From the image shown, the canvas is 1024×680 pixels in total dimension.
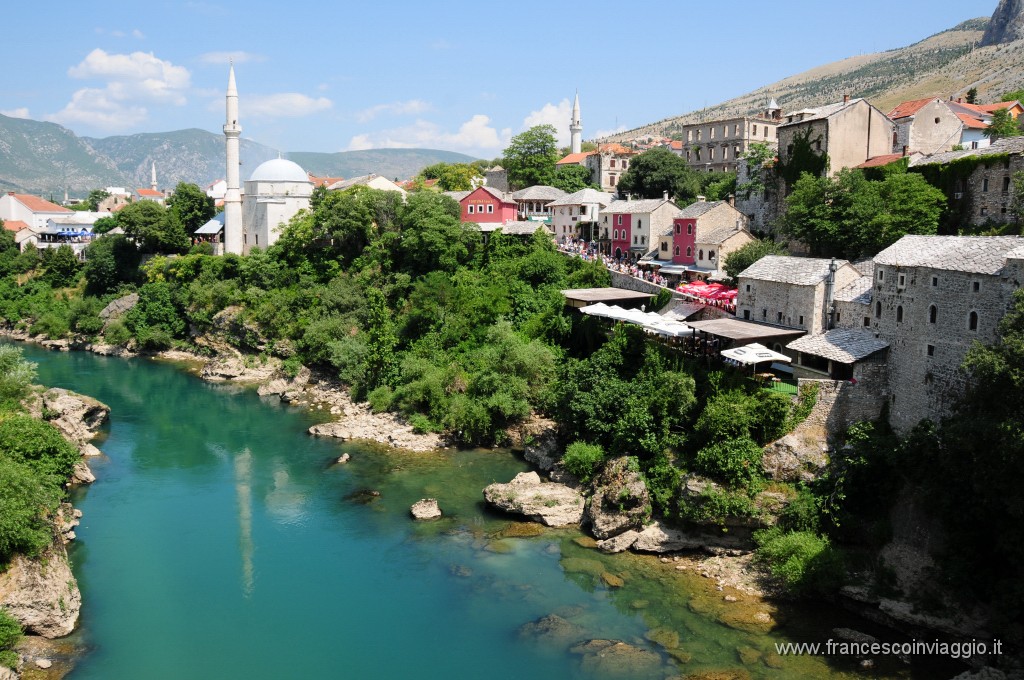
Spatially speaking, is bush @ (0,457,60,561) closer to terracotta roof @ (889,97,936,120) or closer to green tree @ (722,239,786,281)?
green tree @ (722,239,786,281)

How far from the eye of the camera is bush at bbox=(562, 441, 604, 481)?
2497 cm

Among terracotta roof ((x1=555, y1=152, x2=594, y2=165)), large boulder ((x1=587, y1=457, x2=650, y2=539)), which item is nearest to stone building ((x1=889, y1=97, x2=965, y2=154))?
large boulder ((x1=587, y1=457, x2=650, y2=539))

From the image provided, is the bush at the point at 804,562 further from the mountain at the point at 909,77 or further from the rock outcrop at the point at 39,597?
the mountain at the point at 909,77

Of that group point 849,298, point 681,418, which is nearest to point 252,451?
point 681,418

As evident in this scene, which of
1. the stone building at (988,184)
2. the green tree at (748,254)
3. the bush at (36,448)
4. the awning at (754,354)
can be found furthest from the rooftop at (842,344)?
the bush at (36,448)

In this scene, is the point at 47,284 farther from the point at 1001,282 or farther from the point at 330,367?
the point at 1001,282

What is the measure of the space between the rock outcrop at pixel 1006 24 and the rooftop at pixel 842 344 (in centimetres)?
10774

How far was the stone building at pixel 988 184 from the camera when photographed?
26734mm

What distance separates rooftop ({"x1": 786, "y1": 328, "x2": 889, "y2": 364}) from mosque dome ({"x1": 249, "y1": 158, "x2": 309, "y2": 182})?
3903cm

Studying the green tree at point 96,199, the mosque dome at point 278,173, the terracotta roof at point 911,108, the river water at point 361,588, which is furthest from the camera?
the green tree at point 96,199

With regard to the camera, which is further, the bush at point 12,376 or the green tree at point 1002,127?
the green tree at point 1002,127

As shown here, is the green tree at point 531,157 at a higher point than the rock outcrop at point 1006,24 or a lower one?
lower

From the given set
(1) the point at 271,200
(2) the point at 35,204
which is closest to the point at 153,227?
(1) the point at 271,200

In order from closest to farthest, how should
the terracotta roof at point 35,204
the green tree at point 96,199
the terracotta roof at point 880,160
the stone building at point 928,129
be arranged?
the terracotta roof at point 880,160
the stone building at point 928,129
the terracotta roof at point 35,204
the green tree at point 96,199
